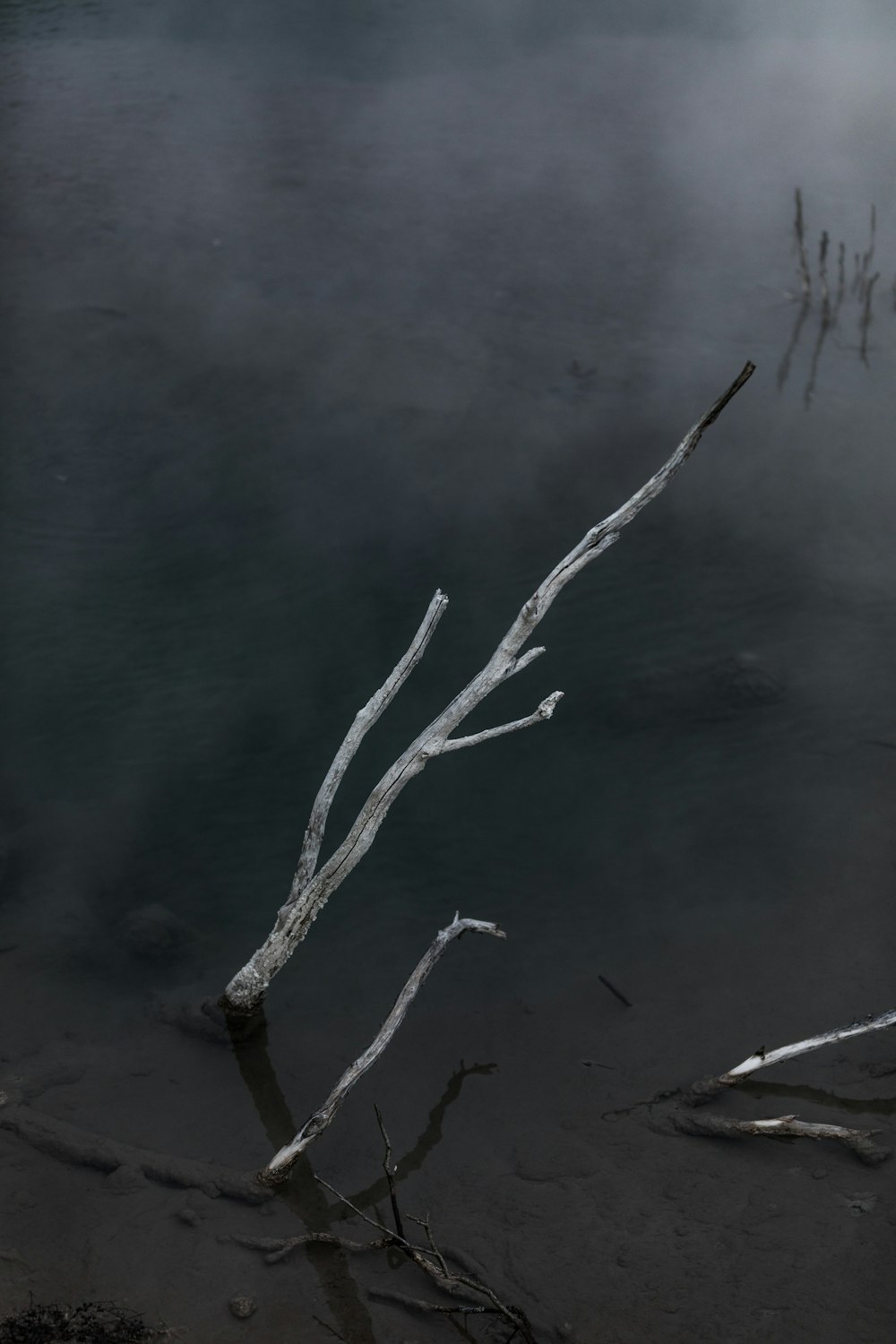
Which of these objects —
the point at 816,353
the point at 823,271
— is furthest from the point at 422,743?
the point at 823,271

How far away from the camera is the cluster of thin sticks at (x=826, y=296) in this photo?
10.5 meters

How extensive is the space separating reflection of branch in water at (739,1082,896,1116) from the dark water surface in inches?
18.7

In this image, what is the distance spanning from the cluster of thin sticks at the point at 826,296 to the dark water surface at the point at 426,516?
91 mm

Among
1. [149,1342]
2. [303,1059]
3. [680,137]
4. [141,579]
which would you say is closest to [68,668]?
[141,579]

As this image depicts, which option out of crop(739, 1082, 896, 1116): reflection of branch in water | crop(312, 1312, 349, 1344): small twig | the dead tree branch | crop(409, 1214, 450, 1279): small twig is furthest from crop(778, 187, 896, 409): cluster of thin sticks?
crop(312, 1312, 349, 1344): small twig

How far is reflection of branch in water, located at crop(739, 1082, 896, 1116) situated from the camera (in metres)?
5.06

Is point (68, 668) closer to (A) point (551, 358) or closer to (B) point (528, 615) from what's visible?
(B) point (528, 615)

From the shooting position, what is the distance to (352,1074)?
4582 mm

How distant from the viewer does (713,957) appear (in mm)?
5934

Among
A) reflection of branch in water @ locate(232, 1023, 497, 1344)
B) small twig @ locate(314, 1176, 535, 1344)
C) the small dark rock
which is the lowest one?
reflection of branch in water @ locate(232, 1023, 497, 1344)

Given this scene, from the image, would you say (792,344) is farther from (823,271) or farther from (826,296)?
(823,271)

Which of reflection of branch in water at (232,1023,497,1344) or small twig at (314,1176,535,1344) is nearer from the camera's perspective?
small twig at (314,1176,535,1344)

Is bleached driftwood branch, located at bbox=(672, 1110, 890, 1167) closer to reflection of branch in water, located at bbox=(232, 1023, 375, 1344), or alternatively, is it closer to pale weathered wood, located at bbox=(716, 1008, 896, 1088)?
pale weathered wood, located at bbox=(716, 1008, 896, 1088)

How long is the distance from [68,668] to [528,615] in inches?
163
